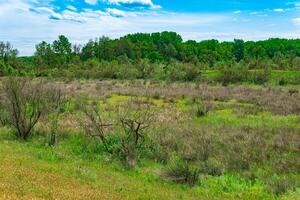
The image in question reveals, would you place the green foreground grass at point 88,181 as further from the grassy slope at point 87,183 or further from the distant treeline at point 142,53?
the distant treeline at point 142,53

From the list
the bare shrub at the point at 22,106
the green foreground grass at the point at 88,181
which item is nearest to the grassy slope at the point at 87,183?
the green foreground grass at the point at 88,181

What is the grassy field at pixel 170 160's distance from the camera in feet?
34.0

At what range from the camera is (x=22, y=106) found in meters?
22.1

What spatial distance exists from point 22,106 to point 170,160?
29.9 ft

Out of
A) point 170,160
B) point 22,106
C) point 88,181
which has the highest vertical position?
point 22,106

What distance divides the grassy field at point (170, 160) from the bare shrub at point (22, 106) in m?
0.61

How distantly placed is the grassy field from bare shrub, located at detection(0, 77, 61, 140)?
61 centimetres

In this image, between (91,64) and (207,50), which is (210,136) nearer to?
(91,64)

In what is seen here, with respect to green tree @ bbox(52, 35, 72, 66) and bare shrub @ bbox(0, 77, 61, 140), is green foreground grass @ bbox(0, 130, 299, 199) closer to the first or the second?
bare shrub @ bbox(0, 77, 61, 140)

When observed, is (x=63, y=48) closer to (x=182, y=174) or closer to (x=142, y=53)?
(x=142, y=53)

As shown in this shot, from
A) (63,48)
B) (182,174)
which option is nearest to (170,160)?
(182,174)

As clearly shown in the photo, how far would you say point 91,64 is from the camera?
3506 inches

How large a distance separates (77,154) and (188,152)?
4.36 meters

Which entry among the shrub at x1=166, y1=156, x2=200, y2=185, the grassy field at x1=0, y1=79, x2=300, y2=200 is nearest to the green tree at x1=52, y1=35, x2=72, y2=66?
the grassy field at x1=0, y1=79, x2=300, y2=200
